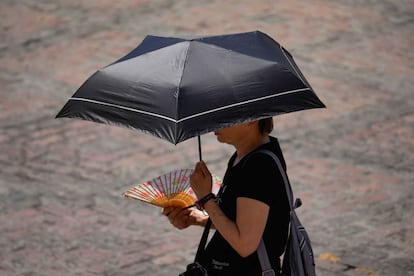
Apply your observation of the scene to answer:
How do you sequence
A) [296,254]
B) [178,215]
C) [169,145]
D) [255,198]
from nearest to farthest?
[255,198] → [296,254] → [178,215] → [169,145]

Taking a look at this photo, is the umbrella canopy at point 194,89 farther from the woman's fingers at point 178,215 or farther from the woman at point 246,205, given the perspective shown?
the woman's fingers at point 178,215

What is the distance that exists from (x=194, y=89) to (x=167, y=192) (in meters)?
0.70

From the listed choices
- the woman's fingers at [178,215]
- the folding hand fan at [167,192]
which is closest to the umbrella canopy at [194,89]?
the folding hand fan at [167,192]

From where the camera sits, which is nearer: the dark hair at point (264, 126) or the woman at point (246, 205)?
the woman at point (246, 205)

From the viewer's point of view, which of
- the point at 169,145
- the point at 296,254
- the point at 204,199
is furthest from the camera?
the point at 169,145

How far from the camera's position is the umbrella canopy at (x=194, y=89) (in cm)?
385

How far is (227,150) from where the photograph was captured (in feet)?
28.1

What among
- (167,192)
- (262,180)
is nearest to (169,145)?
(167,192)

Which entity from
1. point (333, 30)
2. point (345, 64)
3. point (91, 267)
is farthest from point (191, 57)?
point (333, 30)

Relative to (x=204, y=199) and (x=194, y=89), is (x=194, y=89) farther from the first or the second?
(x=204, y=199)

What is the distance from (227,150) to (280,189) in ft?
15.1

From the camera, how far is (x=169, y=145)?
28.7 ft

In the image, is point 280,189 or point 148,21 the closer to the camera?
point 280,189

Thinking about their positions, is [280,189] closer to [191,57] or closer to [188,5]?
[191,57]
